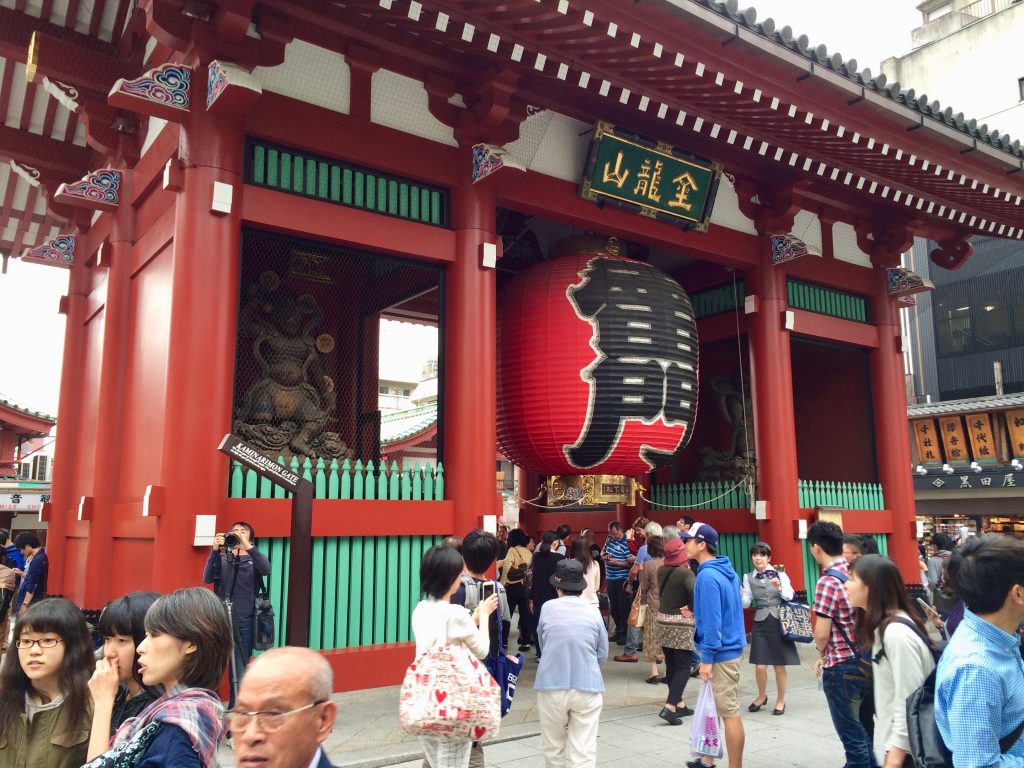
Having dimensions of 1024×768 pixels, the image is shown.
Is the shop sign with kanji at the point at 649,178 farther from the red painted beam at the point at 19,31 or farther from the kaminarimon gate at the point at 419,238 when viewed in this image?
the red painted beam at the point at 19,31

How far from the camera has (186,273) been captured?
6621 millimetres

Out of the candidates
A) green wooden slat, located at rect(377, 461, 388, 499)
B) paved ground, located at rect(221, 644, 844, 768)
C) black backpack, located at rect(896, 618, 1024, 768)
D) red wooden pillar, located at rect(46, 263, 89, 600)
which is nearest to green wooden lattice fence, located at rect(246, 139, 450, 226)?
green wooden slat, located at rect(377, 461, 388, 499)

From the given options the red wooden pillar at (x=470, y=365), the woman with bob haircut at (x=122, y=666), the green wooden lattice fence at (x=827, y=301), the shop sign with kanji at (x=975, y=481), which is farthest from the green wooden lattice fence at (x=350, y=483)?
the shop sign with kanji at (x=975, y=481)

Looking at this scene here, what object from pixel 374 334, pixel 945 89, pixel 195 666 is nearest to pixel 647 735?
pixel 195 666

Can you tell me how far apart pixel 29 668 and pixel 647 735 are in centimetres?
489

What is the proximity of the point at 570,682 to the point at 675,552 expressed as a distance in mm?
3238

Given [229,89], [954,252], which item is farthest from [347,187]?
[954,252]

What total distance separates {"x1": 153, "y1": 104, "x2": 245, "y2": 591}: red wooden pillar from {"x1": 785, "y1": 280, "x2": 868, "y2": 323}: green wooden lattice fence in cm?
736

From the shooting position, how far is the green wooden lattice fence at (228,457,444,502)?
6.92 metres

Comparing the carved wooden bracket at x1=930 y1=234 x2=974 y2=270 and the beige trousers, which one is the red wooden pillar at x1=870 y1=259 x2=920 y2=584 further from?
the beige trousers

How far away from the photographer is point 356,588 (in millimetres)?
7293

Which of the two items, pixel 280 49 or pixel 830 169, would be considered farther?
pixel 830 169

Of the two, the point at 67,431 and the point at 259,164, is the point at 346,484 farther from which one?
the point at 67,431

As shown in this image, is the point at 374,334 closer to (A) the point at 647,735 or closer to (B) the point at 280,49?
(B) the point at 280,49
